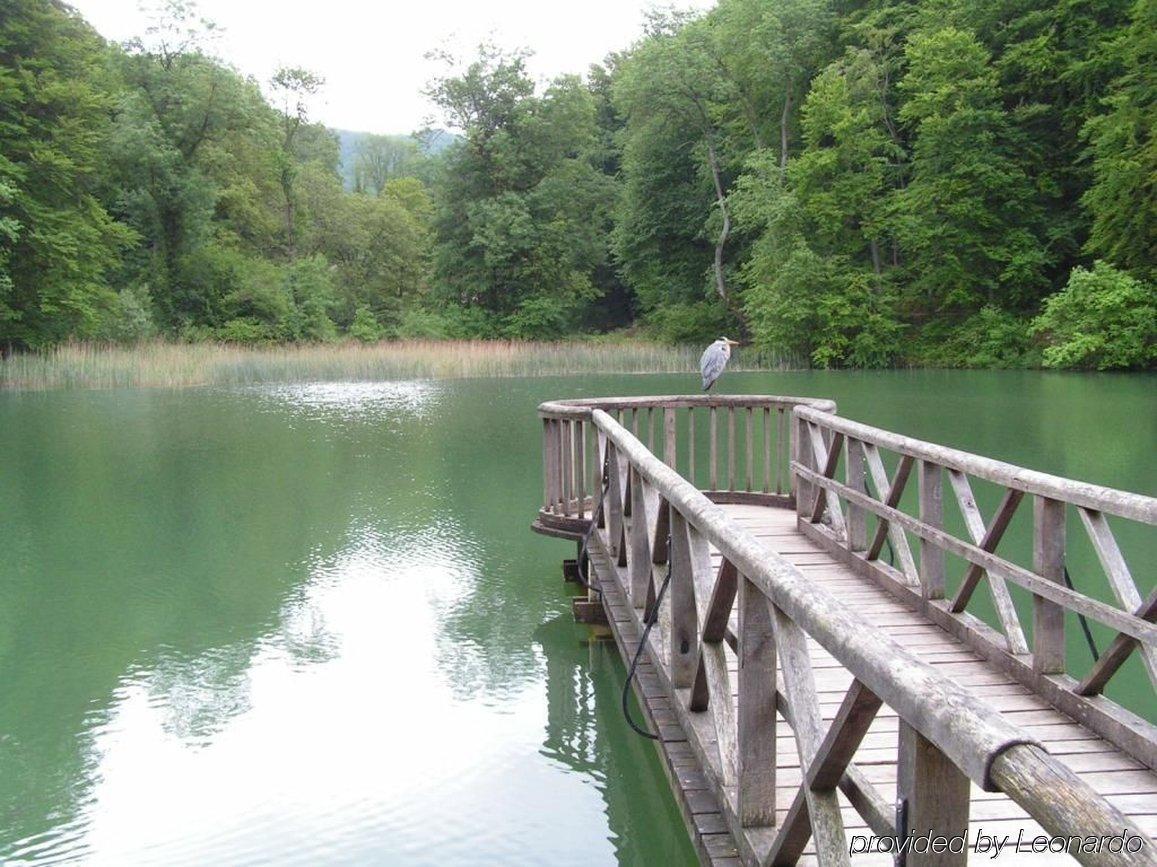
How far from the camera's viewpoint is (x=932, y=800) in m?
1.56

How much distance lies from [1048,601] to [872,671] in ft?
7.08

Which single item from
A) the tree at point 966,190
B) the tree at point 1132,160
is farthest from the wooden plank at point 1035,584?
the tree at point 966,190

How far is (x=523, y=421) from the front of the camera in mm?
17984

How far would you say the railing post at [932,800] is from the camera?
154 centimetres

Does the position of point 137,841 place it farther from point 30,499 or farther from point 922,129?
point 922,129

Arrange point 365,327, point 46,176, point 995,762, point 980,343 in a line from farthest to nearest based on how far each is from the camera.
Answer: point 365,327
point 980,343
point 46,176
point 995,762

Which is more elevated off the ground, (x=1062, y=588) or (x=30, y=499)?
(x=1062, y=588)

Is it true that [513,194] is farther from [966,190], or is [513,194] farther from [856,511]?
[856,511]

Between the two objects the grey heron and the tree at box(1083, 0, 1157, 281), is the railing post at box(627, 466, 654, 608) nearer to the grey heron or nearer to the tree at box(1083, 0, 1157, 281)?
the grey heron

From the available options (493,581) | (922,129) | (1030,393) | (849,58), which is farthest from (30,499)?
(849,58)

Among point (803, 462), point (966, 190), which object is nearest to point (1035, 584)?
point (803, 462)

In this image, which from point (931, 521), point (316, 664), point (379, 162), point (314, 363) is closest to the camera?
point (931, 521)

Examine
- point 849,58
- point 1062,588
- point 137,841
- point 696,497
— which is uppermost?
point 849,58

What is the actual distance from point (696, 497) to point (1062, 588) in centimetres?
116
